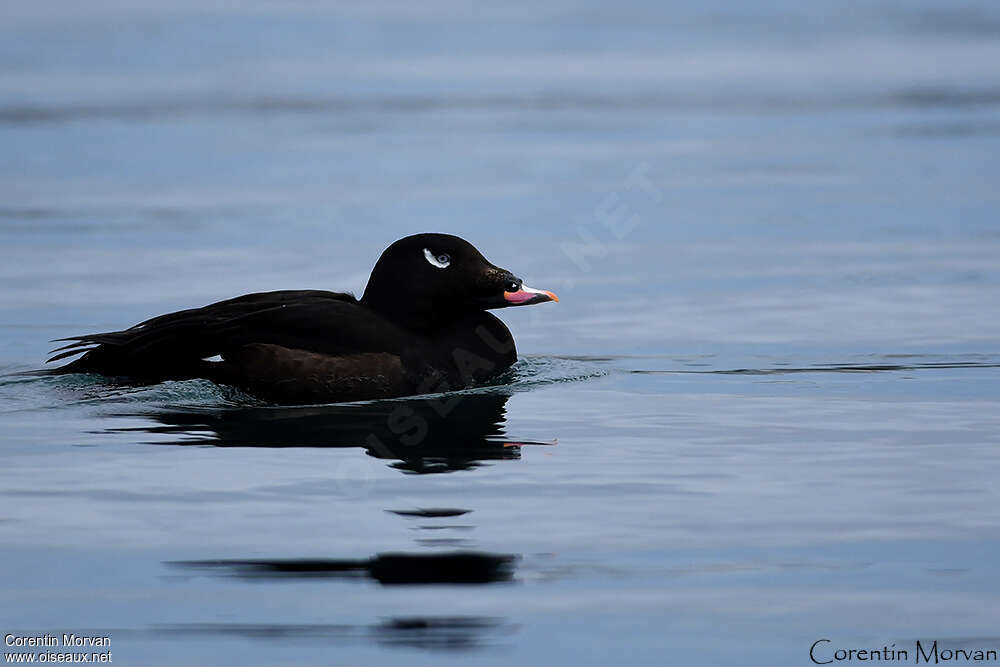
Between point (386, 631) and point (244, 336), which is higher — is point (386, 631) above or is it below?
below

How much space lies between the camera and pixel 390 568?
19.0 ft

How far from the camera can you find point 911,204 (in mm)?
15570

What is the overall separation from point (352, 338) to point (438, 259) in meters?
0.72

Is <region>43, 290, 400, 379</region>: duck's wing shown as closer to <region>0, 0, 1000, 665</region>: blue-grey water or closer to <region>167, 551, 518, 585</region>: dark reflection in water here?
<region>0, 0, 1000, 665</region>: blue-grey water

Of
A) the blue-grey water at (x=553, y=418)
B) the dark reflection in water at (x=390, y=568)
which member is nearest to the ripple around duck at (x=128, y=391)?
the blue-grey water at (x=553, y=418)

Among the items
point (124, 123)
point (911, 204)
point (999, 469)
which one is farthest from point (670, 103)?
point (999, 469)

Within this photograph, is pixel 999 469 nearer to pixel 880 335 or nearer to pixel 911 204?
pixel 880 335

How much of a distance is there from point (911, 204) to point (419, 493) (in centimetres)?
965

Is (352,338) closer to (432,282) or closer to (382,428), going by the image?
(432,282)

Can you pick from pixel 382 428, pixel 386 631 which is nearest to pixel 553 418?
pixel 382 428

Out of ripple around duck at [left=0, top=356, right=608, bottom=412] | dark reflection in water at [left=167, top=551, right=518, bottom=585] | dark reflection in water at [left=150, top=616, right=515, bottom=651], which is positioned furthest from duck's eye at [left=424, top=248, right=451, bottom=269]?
dark reflection in water at [left=150, top=616, right=515, bottom=651]

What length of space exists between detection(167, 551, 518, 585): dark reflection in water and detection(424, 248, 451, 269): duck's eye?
365 cm

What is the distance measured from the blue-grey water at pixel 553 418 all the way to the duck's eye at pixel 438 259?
0.67 m

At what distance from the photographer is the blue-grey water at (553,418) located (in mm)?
5449
